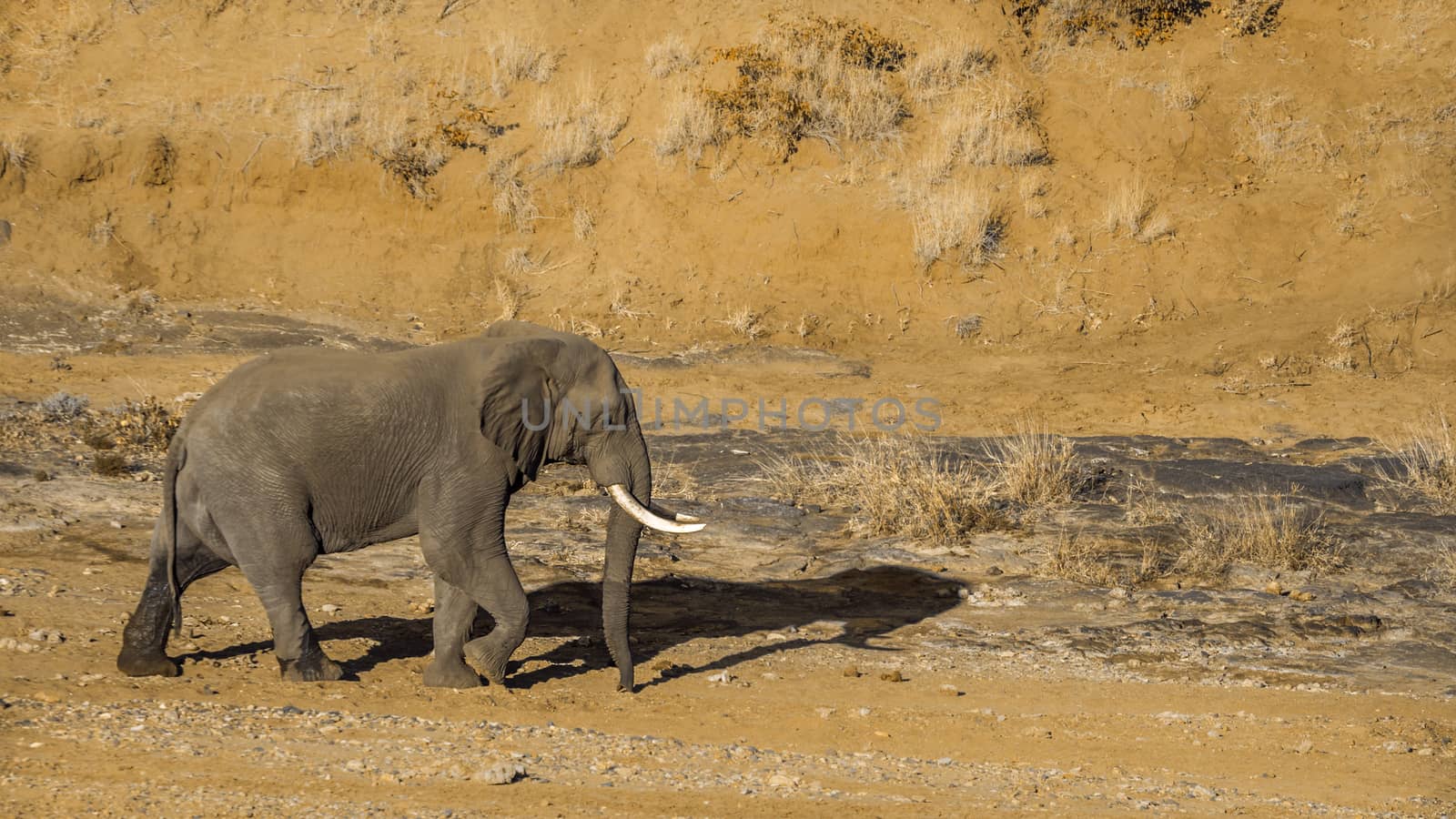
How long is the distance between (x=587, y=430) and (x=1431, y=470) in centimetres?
840

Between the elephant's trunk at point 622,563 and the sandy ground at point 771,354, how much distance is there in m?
0.28

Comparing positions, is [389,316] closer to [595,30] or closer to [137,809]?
[595,30]

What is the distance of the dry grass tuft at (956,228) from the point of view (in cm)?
2081

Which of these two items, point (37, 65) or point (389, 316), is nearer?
point (389, 316)

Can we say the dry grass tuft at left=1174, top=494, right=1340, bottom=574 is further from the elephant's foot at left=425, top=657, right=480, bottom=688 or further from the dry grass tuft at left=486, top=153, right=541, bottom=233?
the dry grass tuft at left=486, top=153, right=541, bottom=233

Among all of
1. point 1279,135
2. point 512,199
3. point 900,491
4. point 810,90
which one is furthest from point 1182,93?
point 900,491

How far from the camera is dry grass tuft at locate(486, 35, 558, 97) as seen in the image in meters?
22.9

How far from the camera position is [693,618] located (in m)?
10.5

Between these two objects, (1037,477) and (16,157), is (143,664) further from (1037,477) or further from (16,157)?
(16,157)

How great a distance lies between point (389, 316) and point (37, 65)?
273 inches

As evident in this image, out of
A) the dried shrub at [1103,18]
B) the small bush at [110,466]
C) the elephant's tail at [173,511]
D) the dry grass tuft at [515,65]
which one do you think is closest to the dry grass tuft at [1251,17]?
the dried shrub at [1103,18]

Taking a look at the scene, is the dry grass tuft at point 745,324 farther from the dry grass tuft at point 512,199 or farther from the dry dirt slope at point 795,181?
the dry grass tuft at point 512,199

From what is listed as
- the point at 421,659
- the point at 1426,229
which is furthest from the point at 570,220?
the point at 421,659

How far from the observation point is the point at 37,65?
2202cm
